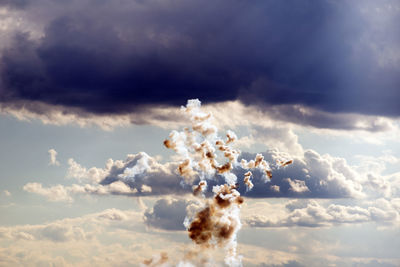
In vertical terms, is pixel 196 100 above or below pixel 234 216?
above

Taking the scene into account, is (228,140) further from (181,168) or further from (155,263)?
(155,263)

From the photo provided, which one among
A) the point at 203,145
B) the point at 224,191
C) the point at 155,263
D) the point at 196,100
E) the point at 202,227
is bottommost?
the point at 155,263

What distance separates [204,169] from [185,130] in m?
11.8

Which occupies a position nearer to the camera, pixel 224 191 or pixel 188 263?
pixel 224 191

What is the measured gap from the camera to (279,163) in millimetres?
147500

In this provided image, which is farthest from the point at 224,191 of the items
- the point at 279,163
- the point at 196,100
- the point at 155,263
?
the point at 155,263

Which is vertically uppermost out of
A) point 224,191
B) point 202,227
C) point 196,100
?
point 196,100

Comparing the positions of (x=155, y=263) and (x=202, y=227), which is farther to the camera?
(x=155, y=263)

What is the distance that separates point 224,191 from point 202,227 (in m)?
12.1

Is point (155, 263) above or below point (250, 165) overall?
below

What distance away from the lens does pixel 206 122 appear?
14612 centimetres

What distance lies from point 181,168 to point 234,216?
2186 cm

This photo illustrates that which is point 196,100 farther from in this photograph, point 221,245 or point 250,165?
point 221,245

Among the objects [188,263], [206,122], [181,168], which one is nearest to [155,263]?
[188,263]
